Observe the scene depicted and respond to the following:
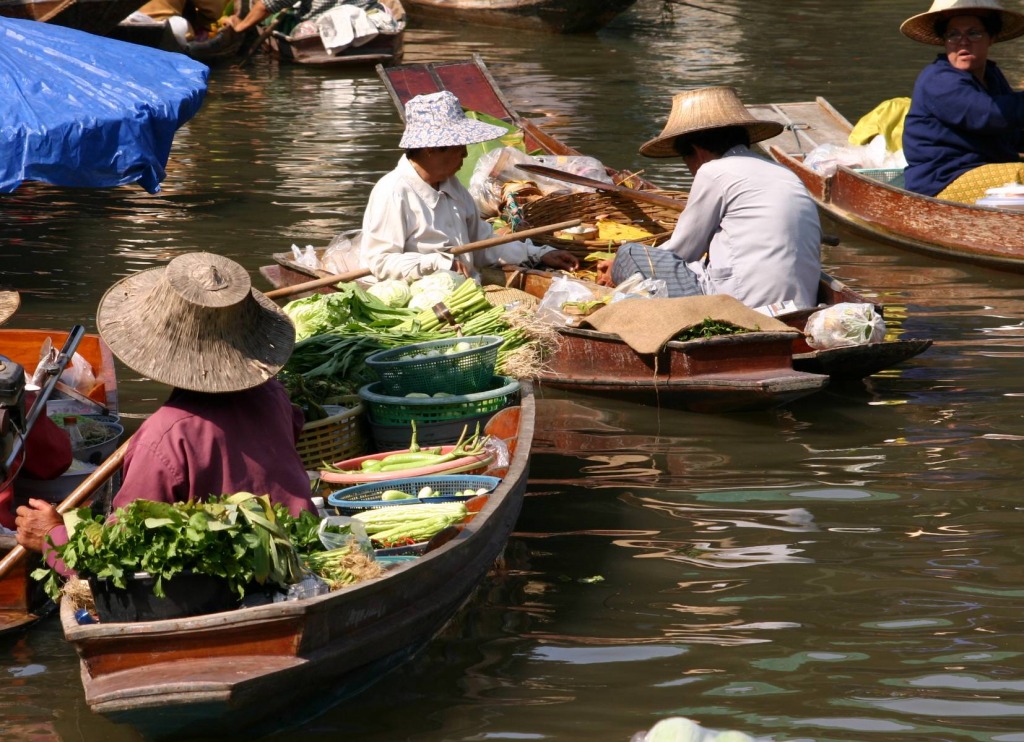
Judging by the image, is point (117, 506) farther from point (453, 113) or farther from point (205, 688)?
point (453, 113)

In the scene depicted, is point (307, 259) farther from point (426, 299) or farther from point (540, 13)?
point (540, 13)

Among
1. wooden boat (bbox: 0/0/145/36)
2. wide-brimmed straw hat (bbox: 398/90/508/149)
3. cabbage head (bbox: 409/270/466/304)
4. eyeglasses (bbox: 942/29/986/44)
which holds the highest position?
eyeglasses (bbox: 942/29/986/44)

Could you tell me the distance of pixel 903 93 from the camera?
15.1m

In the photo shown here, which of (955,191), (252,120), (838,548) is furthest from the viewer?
(252,120)

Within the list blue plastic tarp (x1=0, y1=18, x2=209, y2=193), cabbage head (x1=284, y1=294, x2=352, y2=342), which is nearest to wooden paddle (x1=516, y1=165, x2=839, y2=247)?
blue plastic tarp (x1=0, y1=18, x2=209, y2=193)

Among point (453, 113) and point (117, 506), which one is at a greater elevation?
point (453, 113)

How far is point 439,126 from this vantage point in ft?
21.3

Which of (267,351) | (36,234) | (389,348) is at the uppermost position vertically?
(267,351)

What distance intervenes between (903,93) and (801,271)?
9.21 m

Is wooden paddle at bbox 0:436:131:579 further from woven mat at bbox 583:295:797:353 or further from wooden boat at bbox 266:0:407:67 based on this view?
wooden boat at bbox 266:0:407:67

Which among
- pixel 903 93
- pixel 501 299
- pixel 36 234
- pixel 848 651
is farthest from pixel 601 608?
pixel 903 93

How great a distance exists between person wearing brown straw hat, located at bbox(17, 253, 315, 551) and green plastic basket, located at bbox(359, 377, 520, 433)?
47.8 inches

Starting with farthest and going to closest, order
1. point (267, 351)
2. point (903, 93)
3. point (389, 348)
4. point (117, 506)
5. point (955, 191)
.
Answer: point (903, 93)
point (955, 191)
point (389, 348)
point (267, 351)
point (117, 506)

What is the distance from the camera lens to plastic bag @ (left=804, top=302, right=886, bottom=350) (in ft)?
21.0
